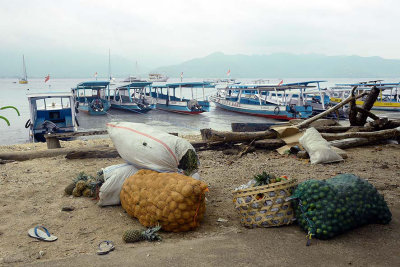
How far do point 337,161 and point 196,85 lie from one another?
67.7 ft

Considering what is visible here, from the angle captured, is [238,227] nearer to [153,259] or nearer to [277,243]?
[277,243]

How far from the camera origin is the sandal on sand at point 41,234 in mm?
3016

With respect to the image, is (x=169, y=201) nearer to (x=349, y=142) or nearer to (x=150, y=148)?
(x=150, y=148)

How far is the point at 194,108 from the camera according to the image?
26516 mm

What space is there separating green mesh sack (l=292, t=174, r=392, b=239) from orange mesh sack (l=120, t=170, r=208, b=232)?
0.90 metres

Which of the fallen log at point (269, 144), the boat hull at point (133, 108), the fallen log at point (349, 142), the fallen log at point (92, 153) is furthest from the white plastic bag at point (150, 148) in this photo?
the boat hull at point (133, 108)

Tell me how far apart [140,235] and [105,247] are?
32 cm

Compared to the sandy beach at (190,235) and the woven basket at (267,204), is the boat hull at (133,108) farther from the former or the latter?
the woven basket at (267,204)

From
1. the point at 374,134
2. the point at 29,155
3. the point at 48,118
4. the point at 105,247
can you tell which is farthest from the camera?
the point at 48,118

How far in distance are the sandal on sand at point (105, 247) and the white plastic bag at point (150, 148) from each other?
99cm

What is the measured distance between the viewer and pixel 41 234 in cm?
308

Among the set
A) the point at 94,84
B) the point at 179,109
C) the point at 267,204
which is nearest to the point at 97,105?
the point at 94,84

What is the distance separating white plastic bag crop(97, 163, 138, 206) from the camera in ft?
12.2

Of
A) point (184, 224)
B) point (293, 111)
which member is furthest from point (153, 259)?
point (293, 111)
